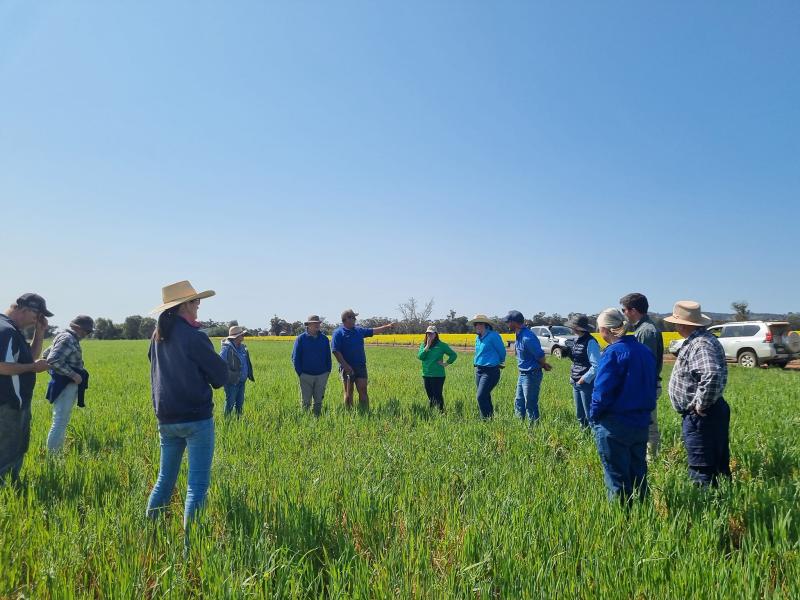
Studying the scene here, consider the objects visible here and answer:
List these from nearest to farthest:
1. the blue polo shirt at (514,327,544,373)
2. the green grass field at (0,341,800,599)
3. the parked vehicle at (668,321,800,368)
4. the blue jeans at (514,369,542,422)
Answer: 1. the green grass field at (0,341,800,599)
2. the blue polo shirt at (514,327,544,373)
3. the blue jeans at (514,369,542,422)
4. the parked vehicle at (668,321,800,368)

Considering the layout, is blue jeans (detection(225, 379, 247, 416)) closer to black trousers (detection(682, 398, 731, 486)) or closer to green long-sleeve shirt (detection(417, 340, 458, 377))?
green long-sleeve shirt (detection(417, 340, 458, 377))

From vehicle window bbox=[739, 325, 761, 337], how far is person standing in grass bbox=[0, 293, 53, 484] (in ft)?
72.6

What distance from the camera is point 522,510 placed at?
10.3ft

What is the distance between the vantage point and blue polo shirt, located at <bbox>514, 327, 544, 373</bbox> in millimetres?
6671

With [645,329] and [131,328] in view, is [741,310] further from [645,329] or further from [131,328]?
[131,328]

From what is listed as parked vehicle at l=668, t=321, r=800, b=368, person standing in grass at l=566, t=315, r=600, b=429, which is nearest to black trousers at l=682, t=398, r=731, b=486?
person standing in grass at l=566, t=315, r=600, b=429

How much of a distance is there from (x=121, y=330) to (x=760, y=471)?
9425cm

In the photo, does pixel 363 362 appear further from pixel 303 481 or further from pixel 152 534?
pixel 152 534

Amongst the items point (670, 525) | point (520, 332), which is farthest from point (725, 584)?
point (520, 332)

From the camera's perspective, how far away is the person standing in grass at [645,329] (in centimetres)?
454

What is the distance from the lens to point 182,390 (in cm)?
328

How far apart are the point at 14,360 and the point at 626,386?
4977 millimetres

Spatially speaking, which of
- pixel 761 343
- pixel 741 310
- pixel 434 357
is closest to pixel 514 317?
pixel 434 357

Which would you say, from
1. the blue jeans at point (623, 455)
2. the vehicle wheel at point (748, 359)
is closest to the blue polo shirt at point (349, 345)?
the blue jeans at point (623, 455)
